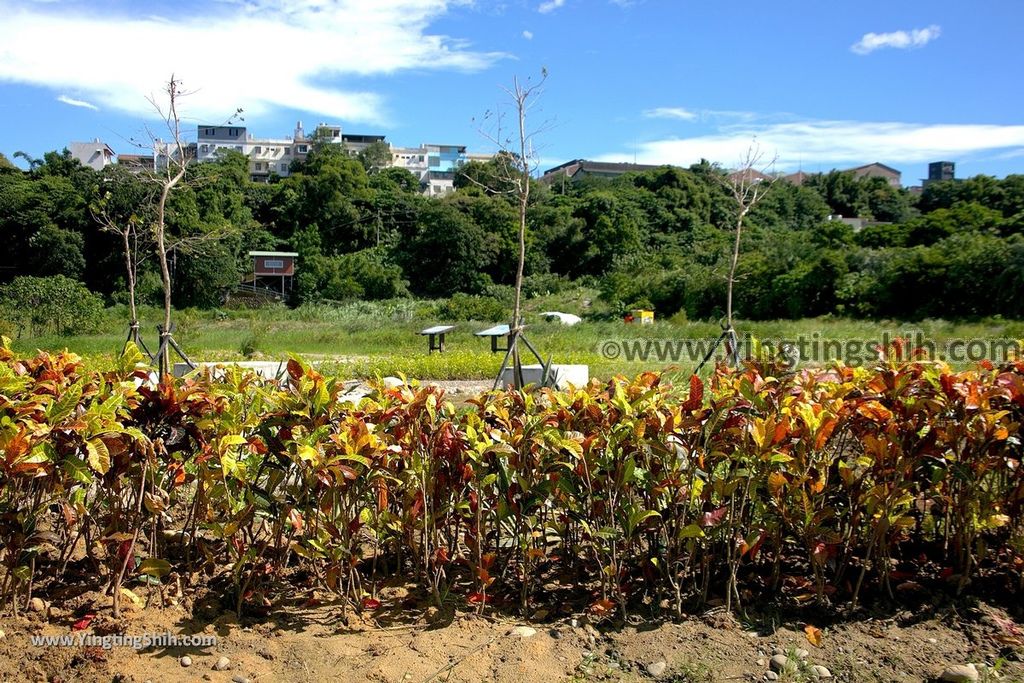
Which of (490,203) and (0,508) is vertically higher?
(490,203)

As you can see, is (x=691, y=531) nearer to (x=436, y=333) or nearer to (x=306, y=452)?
(x=306, y=452)

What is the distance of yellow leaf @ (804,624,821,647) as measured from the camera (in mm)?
2543

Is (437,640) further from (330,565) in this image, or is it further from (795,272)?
(795,272)

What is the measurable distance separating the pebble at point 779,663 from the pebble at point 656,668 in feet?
1.07

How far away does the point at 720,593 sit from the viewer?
9.32 feet

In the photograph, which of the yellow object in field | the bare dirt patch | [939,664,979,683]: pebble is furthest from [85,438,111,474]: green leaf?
the yellow object in field

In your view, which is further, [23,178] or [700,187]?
[700,187]

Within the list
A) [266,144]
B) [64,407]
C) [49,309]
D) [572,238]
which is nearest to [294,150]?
[266,144]

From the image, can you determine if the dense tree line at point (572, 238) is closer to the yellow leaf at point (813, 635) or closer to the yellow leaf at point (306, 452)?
the yellow leaf at point (813, 635)

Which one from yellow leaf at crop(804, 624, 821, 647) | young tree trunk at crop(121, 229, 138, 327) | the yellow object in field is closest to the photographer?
yellow leaf at crop(804, 624, 821, 647)

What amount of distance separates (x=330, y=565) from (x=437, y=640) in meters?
0.46

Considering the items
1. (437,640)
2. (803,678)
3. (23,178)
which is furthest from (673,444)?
(23,178)

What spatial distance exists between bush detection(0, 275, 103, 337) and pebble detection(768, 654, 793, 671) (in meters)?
20.7

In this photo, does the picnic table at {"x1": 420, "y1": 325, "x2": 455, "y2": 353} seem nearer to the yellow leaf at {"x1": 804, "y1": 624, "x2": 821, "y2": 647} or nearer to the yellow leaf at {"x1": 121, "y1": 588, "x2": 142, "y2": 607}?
the yellow leaf at {"x1": 121, "y1": 588, "x2": 142, "y2": 607}
